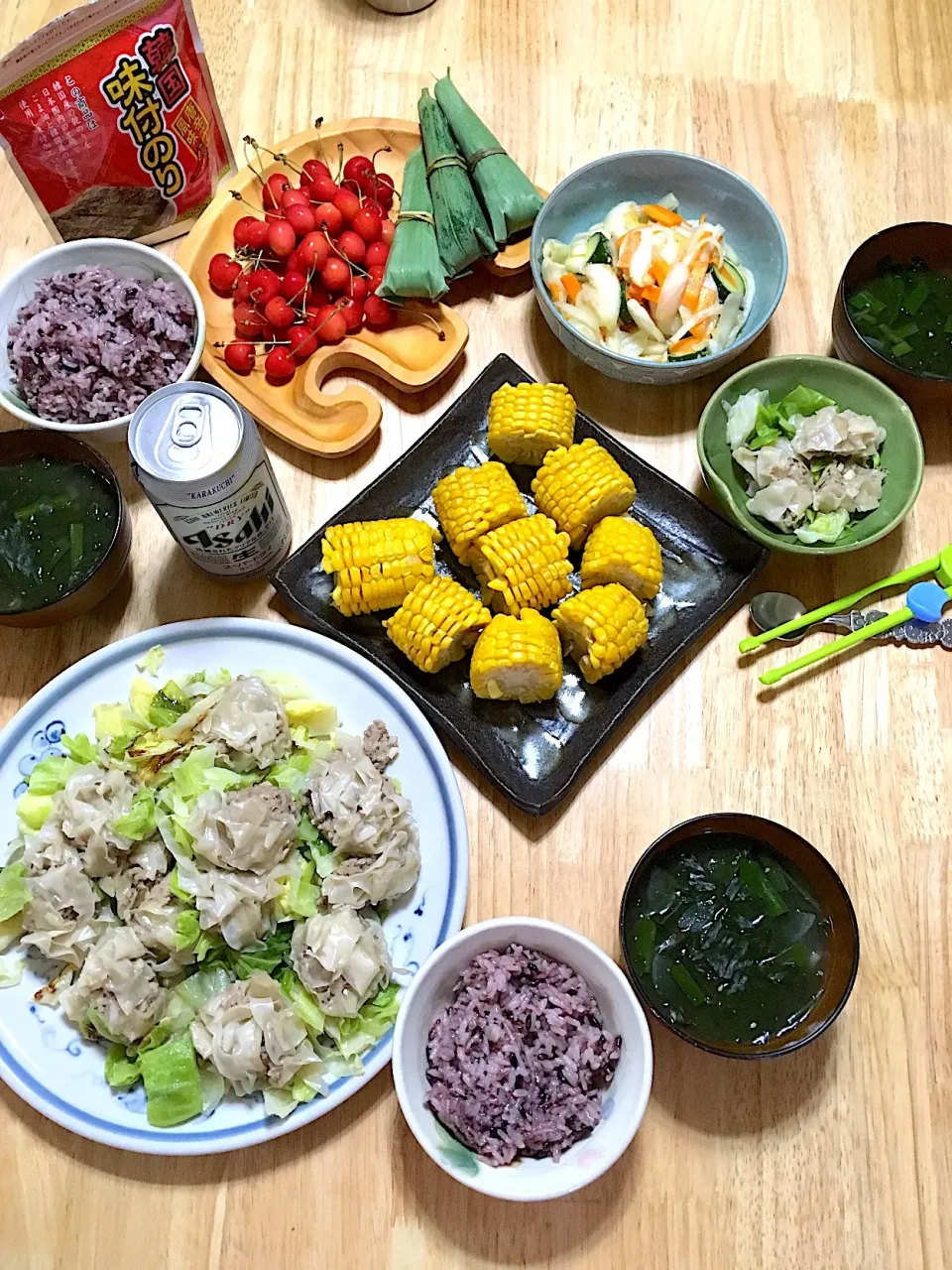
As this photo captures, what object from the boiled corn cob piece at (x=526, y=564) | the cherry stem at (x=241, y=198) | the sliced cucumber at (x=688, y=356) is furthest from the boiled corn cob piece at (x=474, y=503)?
the cherry stem at (x=241, y=198)

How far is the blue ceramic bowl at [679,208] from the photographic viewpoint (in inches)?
69.6

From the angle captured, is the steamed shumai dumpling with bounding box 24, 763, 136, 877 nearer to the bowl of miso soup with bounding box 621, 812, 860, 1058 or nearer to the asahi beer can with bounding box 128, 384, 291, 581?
the asahi beer can with bounding box 128, 384, 291, 581

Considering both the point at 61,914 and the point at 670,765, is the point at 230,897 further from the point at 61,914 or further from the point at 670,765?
the point at 670,765

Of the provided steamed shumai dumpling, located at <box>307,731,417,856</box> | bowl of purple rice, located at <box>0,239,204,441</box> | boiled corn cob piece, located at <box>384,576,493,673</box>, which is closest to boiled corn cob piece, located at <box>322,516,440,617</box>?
boiled corn cob piece, located at <box>384,576,493,673</box>

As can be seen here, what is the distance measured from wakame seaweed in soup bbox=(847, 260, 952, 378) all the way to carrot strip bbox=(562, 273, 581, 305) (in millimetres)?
482

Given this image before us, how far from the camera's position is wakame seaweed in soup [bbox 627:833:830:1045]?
137 cm

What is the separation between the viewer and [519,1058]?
51.9 inches

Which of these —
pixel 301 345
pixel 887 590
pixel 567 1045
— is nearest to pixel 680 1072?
pixel 567 1045

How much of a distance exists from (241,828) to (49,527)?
60 cm

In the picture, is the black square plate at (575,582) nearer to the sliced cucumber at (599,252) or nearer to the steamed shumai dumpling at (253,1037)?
the sliced cucumber at (599,252)

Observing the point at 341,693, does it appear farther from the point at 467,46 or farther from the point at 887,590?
the point at 467,46

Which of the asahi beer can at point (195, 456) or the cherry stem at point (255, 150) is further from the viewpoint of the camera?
the cherry stem at point (255, 150)

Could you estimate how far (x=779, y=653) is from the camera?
170cm

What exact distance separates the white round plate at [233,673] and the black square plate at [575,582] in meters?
0.07
